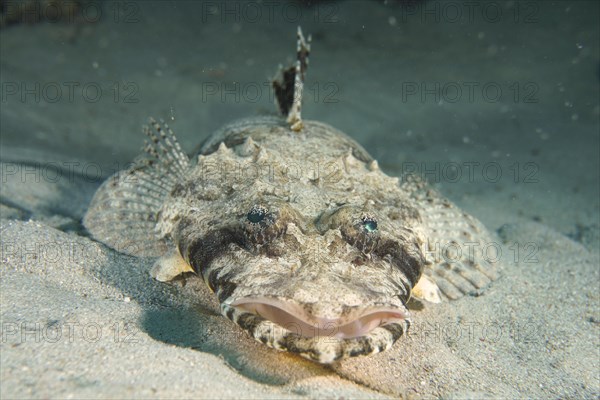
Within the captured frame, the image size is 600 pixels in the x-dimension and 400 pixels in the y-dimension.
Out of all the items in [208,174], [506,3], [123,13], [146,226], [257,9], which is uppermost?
[506,3]

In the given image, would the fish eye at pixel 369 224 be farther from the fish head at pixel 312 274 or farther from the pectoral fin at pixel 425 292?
the pectoral fin at pixel 425 292

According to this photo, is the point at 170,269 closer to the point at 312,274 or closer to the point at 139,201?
the point at 139,201

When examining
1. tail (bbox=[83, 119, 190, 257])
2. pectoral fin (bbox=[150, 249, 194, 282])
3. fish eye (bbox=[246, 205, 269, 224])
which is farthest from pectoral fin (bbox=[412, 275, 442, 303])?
tail (bbox=[83, 119, 190, 257])

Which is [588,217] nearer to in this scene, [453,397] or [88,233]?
[453,397]

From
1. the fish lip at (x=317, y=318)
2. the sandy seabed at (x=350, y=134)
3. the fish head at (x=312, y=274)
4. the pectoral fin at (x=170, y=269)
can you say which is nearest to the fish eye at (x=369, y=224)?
the fish head at (x=312, y=274)

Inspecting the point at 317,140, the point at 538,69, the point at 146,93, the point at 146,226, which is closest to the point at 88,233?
the point at 146,226

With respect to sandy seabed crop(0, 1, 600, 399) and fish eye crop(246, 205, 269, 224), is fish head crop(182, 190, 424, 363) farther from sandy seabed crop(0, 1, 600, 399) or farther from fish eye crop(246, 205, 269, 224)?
sandy seabed crop(0, 1, 600, 399)
